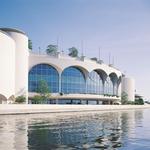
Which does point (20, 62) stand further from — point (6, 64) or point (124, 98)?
point (124, 98)

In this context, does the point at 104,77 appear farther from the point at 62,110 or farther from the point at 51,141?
the point at 51,141

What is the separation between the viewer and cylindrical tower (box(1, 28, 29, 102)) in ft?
313

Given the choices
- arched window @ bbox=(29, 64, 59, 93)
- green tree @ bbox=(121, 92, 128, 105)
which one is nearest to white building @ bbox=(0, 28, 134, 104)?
arched window @ bbox=(29, 64, 59, 93)

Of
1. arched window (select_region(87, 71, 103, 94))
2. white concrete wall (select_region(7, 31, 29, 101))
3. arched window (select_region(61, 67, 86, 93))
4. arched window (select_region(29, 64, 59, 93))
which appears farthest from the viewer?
arched window (select_region(87, 71, 103, 94))

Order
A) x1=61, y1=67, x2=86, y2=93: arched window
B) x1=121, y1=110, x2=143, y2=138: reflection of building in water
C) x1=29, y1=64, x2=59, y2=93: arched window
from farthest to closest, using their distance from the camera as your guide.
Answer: x1=61, y1=67, x2=86, y2=93: arched window < x1=29, y1=64, x2=59, y2=93: arched window < x1=121, y1=110, x2=143, y2=138: reflection of building in water

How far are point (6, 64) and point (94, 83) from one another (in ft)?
178

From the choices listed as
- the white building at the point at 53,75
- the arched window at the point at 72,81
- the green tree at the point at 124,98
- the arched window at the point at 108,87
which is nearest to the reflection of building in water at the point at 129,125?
the white building at the point at 53,75

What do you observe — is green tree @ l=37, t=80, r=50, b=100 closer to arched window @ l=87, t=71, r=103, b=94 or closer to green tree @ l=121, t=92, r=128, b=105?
arched window @ l=87, t=71, r=103, b=94

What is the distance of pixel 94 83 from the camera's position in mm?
129625

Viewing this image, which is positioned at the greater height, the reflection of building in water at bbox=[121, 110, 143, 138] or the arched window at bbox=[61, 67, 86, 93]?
the arched window at bbox=[61, 67, 86, 93]

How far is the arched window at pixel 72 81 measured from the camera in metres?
115

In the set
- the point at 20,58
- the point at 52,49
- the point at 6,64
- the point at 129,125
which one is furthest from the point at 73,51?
the point at 129,125

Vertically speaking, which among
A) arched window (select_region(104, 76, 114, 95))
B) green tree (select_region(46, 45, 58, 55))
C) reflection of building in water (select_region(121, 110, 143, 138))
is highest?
green tree (select_region(46, 45, 58, 55))

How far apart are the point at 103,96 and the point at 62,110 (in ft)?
171
